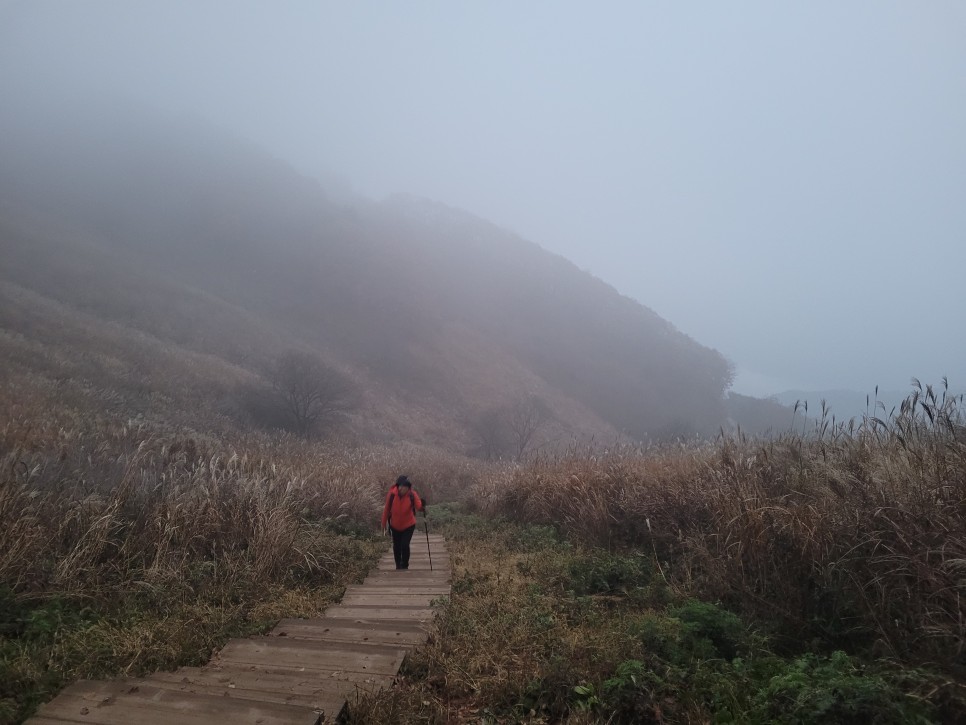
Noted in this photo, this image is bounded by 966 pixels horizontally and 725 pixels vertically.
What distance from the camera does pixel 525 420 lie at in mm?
Answer: 39562

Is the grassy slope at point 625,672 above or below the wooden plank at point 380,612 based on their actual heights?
above

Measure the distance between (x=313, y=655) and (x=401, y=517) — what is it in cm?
381

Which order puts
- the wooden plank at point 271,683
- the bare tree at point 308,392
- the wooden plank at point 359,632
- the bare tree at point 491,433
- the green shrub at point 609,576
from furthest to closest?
the bare tree at point 491,433 → the bare tree at point 308,392 → the green shrub at point 609,576 → the wooden plank at point 359,632 → the wooden plank at point 271,683

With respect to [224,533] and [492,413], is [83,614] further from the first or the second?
[492,413]

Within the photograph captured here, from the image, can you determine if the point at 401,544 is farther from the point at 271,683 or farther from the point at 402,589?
the point at 271,683

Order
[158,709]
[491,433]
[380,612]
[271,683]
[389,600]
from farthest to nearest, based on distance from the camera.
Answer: [491,433] < [389,600] < [380,612] < [271,683] < [158,709]

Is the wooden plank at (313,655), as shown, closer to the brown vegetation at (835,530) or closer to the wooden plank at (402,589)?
the wooden plank at (402,589)

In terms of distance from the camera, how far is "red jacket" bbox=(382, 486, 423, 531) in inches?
300

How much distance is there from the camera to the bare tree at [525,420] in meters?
36.3

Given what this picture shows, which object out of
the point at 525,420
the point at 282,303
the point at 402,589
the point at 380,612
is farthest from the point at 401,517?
the point at 282,303

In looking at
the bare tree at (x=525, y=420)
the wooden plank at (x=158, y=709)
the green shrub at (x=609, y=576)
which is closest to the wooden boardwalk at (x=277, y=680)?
the wooden plank at (x=158, y=709)

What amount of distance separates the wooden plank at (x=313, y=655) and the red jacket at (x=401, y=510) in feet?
11.4

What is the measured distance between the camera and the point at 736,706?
2941 millimetres

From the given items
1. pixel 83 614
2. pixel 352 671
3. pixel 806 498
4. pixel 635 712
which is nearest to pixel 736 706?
pixel 635 712
